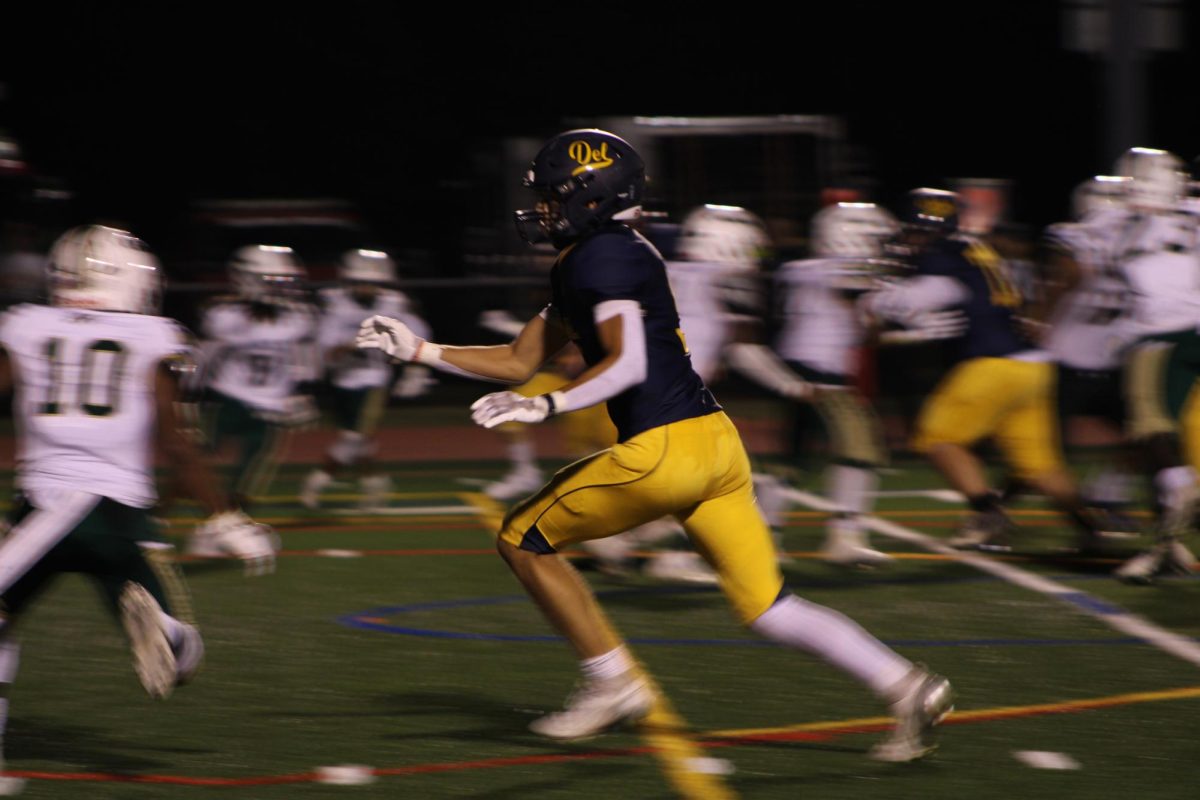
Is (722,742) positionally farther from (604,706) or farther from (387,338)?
(387,338)

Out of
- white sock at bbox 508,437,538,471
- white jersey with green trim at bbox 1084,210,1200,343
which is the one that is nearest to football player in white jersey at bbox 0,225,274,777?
white jersey with green trim at bbox 1084,210,1200,343

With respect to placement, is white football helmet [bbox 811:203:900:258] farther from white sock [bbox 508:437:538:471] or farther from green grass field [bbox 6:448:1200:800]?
white sock [bbox 508:437:538:471]

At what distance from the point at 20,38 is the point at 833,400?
2046cm

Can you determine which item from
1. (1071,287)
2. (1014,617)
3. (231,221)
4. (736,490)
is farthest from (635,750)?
(231,221)

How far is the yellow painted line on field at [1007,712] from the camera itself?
20.0 ft

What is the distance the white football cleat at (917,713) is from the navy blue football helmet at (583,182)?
1625 mm

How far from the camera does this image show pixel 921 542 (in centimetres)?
1035

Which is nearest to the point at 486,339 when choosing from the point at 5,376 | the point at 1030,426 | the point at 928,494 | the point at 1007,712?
the point at 928,494

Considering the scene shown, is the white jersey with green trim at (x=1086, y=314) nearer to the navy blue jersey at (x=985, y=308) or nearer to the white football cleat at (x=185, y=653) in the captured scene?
the navy blue jersey at (x=985, y=308)

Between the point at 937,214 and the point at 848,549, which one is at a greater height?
the point at 937,214

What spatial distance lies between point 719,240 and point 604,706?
161 inches

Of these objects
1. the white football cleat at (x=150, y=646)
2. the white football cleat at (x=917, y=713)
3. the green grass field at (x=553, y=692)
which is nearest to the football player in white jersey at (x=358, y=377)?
the green grass field at (x=553, y=692)

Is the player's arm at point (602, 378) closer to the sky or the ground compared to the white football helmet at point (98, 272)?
closer to the ground

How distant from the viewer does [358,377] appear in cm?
1231
